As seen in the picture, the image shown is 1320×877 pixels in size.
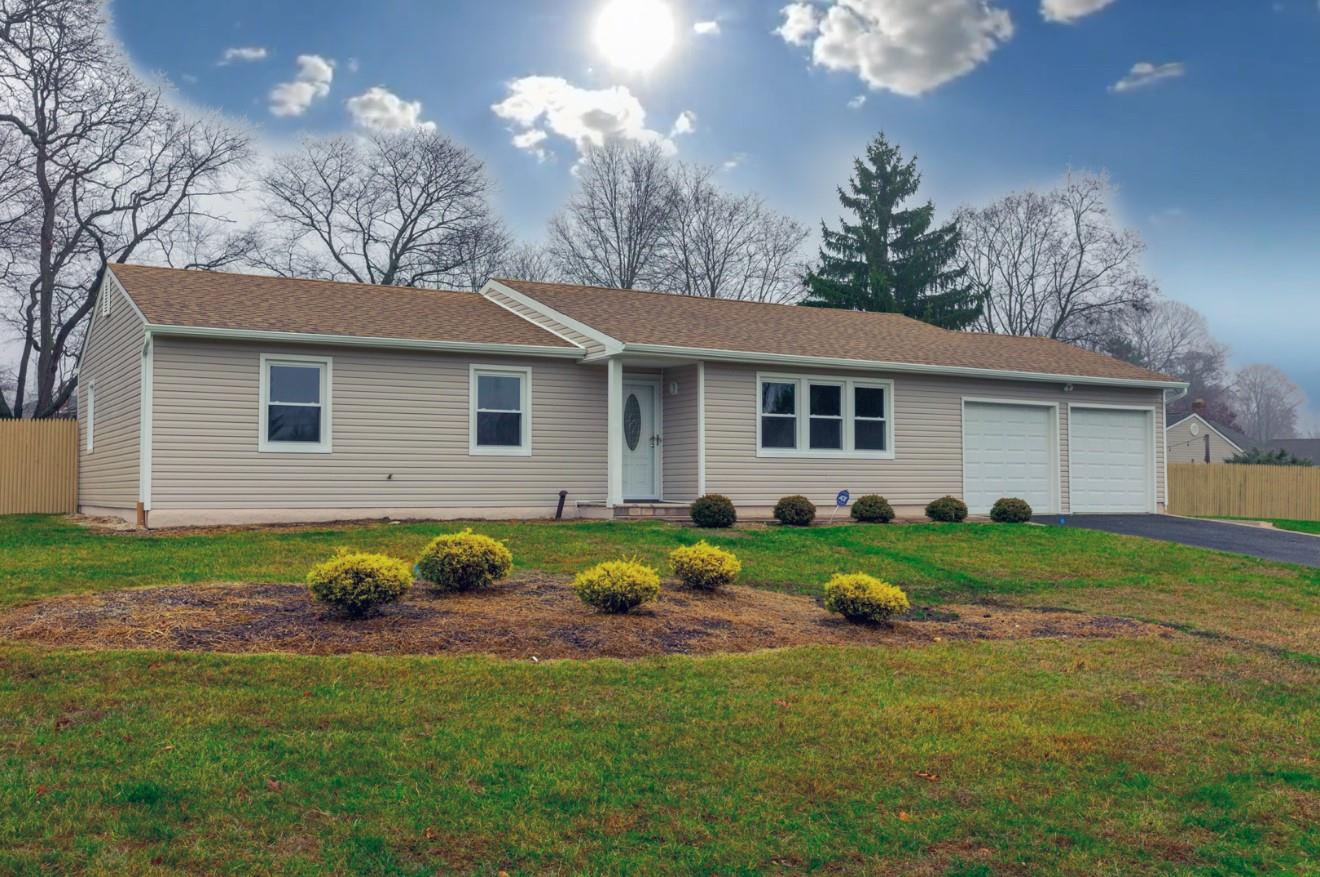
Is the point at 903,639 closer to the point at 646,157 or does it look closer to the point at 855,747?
the point at 855,747

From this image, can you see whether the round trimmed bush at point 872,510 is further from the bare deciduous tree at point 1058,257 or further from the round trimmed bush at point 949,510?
A: the bare deciduous tree at point 1058,257

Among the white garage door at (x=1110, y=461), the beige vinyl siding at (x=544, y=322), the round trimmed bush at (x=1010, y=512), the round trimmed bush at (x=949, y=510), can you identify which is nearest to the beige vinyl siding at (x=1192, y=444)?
the white garage door at (x=1110, y=461)

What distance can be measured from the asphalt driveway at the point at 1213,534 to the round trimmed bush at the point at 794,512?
4.38 metres

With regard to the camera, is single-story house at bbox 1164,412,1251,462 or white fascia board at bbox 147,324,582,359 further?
single-story house at bbox 1164,412,1251,462

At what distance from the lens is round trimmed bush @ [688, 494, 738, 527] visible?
16.3 metres

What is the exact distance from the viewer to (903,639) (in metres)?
9.01

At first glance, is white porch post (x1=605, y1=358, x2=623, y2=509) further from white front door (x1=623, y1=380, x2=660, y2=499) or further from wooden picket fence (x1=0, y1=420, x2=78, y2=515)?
wooden picket fence (x1=0, y1=420, x2=78, y2=515)

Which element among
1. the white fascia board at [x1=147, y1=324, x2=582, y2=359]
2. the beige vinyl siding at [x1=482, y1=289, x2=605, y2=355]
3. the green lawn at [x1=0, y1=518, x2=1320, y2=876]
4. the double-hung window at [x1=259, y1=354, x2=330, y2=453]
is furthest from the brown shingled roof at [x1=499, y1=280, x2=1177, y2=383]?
the green lawn at [x1=0, y1=518, x2=1320, y2=876]

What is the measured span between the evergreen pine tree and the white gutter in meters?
18.7

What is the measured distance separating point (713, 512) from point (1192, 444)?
4478 centimetres

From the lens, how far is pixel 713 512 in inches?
643

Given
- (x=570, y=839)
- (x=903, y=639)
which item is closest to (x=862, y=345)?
(x=903, y=639)

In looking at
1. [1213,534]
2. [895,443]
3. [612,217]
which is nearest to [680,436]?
[895,443]

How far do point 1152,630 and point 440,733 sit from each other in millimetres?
6881
